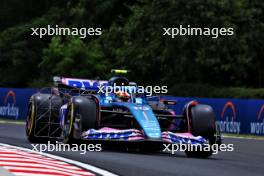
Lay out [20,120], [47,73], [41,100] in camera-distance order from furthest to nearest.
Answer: [47,73] < [20,120] < [41,100]

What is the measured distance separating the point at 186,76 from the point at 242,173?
26269 millimetres

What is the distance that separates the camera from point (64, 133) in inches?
565

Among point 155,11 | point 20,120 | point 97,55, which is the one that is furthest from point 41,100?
point 97,55

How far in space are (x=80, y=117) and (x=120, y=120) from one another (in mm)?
1309

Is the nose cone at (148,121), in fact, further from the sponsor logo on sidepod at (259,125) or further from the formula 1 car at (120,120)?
the sponsor logo on sidepod at (259,125)

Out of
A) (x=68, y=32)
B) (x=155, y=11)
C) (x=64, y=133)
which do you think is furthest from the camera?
(x=68, y=32)

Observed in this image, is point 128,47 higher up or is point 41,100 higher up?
point 128,47

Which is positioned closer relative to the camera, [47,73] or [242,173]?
[242,173]

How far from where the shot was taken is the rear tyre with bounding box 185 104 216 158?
13844 mm

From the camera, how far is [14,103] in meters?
34.5

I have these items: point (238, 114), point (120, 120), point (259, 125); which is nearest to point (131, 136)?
point (120, 120)

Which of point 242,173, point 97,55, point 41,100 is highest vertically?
point 97,55

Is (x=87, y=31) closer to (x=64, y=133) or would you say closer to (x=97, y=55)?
(x=97, y=55)

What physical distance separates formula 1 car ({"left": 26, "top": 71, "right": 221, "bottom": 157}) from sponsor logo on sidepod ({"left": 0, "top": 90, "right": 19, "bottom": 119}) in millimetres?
18323
